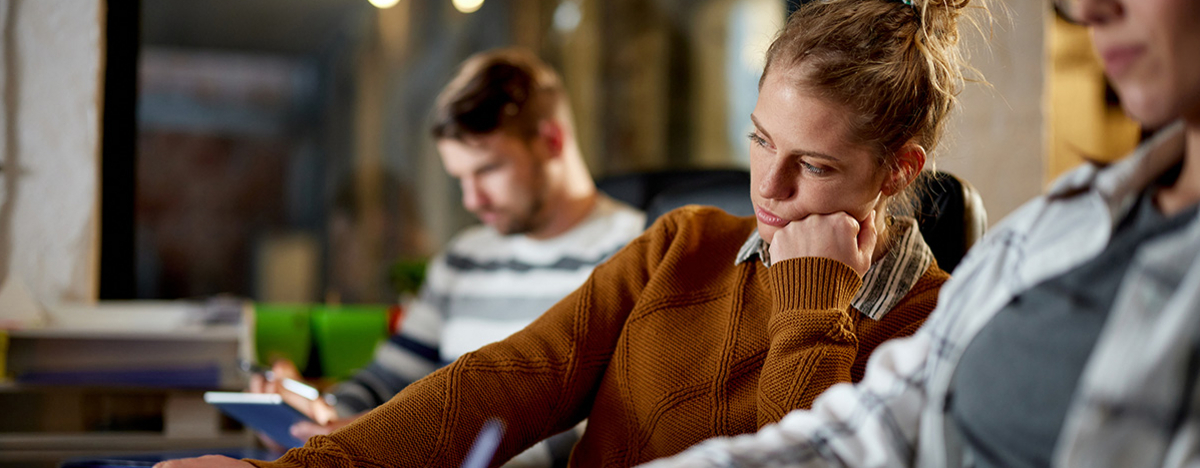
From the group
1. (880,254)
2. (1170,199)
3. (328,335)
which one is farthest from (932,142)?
(328,335)

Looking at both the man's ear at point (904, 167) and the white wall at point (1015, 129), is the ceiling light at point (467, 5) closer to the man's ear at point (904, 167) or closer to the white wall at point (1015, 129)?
the white wall at point (1015, 129)

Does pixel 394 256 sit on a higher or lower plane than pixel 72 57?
lower

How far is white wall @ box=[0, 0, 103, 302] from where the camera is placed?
72.1 inches

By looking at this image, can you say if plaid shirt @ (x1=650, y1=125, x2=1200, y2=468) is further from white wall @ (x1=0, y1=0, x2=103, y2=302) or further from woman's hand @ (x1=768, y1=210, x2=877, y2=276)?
white wall @ (x1=0, y1=0, x2=103, y2=302)

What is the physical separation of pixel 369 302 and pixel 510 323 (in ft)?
4.71

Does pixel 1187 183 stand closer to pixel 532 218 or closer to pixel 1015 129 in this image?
pixel 532 218

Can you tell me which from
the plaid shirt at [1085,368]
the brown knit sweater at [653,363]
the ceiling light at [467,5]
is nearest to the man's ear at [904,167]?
the brown knit sweater at [653,363]

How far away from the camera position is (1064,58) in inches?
120

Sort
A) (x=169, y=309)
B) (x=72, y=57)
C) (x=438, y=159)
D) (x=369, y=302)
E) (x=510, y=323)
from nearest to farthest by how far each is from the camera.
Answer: (x=510, y=323), (x=72, y=57), (x=169, y=309), (x=369, y=302), (x=438, y=159)

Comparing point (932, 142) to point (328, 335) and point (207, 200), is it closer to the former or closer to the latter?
point (328, 335)

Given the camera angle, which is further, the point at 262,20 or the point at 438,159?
the point at 438,159

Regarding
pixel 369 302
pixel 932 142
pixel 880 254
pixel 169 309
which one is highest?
pixel 932 142

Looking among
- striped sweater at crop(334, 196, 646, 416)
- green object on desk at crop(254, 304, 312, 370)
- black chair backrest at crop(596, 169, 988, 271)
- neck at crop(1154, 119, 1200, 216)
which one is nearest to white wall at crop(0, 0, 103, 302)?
green object on desk at crop(254, 304, 312, 370)

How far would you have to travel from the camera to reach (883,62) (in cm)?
85
